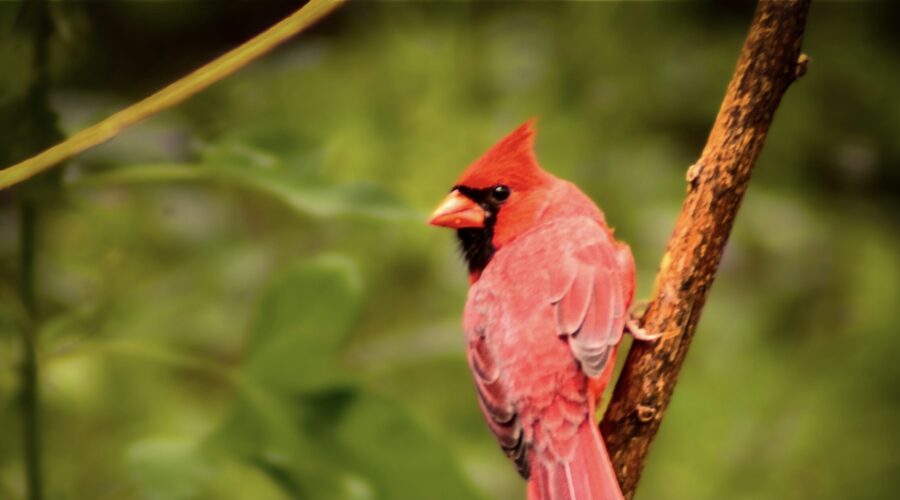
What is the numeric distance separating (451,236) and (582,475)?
2.67 ft

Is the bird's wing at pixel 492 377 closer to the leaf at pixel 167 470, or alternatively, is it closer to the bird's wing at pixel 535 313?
the bird's wing at pixel 535 313

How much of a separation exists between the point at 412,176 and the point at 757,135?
3.80ft

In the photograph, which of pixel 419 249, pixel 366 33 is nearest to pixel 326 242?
pixel 419 249

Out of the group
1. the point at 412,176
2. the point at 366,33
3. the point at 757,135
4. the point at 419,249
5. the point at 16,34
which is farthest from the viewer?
the point at 366,33

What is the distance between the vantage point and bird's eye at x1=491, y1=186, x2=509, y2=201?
2.69 ft

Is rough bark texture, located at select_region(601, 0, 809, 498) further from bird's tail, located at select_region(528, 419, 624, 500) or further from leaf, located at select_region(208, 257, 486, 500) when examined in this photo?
leaf, located at select_region(208, 257, 486, 500)

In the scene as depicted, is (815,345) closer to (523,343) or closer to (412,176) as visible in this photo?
(412,176)

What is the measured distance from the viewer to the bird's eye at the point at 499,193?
0.82 m

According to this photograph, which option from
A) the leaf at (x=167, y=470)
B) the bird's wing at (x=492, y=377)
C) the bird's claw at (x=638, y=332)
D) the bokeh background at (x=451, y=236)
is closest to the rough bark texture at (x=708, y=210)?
the bird's claw at (x=638, y=332)

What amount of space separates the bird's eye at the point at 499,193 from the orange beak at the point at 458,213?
0.6 inches

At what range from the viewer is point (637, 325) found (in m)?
0.73

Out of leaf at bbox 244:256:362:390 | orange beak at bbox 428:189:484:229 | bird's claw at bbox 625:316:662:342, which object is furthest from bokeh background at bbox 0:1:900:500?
bird's claw at bbox 625:316:662:342

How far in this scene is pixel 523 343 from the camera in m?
0.81

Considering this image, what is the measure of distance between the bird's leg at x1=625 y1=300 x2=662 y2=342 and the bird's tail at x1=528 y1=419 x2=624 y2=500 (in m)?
0.08
